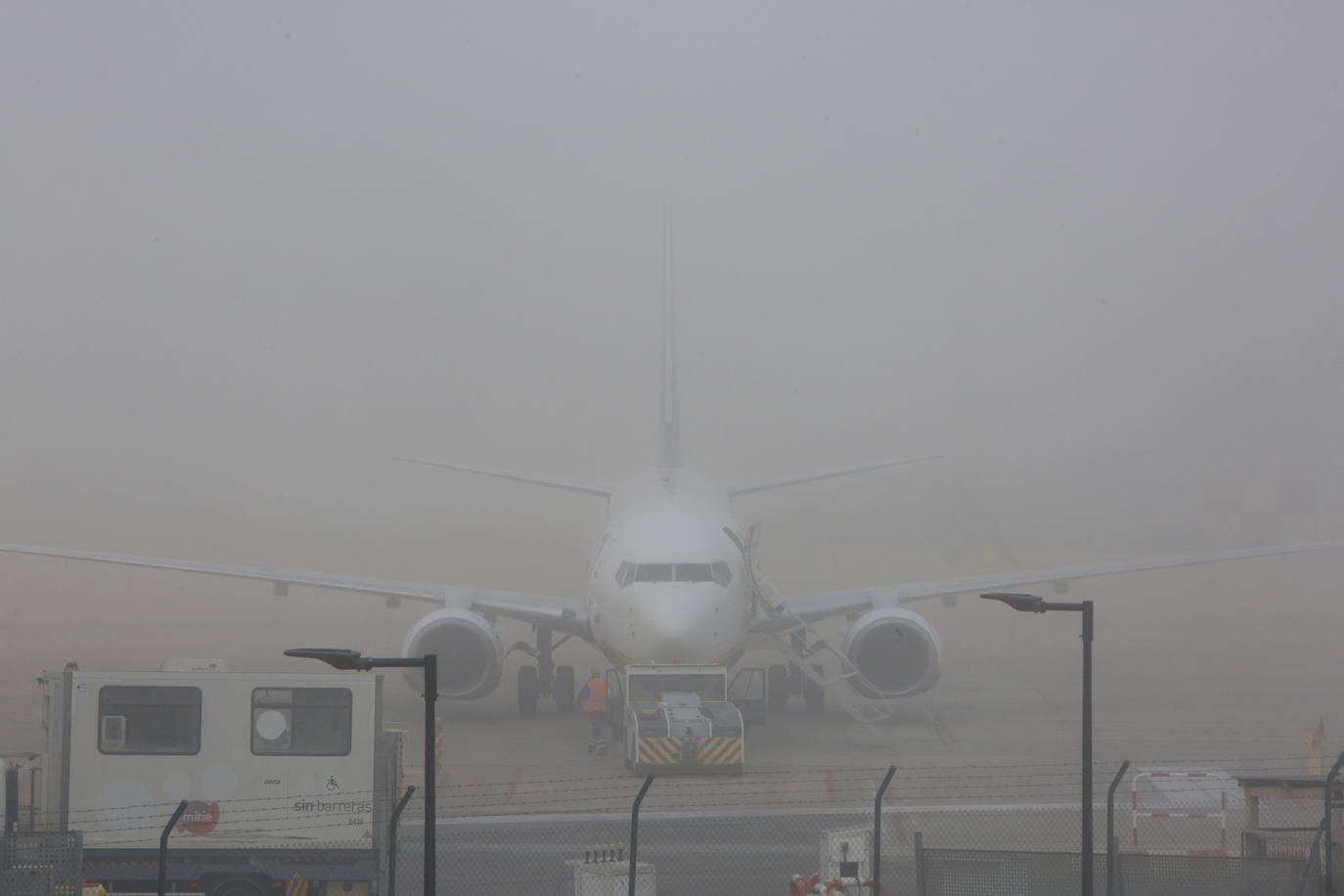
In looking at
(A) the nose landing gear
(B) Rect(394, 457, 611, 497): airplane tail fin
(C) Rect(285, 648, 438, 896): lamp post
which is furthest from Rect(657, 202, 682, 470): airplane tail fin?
(C) Rect(285, 648, 438, 896): lamp post

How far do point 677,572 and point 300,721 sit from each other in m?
11.8

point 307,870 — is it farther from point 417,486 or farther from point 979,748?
point 417,486

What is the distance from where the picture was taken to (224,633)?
6234 centimetres

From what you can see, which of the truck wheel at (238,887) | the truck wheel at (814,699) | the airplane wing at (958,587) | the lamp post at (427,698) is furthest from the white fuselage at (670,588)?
the lamp post at (427,698)

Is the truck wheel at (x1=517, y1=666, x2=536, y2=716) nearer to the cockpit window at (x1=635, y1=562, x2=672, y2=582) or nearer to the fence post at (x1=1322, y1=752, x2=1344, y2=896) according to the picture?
the cockpit window at (x1=635, y1=562, x2=672, y2=582)

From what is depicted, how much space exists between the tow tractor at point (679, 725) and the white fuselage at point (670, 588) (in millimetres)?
429

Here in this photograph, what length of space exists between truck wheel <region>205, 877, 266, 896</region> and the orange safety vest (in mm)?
13212

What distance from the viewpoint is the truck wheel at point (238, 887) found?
1834cm

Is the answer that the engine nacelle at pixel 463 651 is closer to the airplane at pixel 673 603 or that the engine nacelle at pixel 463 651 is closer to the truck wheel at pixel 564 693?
the airplane at pixel 673 603

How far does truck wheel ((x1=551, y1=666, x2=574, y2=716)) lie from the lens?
1435 inches

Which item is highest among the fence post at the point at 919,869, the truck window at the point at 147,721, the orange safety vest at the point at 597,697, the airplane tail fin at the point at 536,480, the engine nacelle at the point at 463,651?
the airplane tail fin at the point at 536,480

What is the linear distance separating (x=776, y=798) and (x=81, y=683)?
9454 mm

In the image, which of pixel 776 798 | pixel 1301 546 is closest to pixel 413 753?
pixel 776 798

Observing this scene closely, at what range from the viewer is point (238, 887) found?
18.4 m
